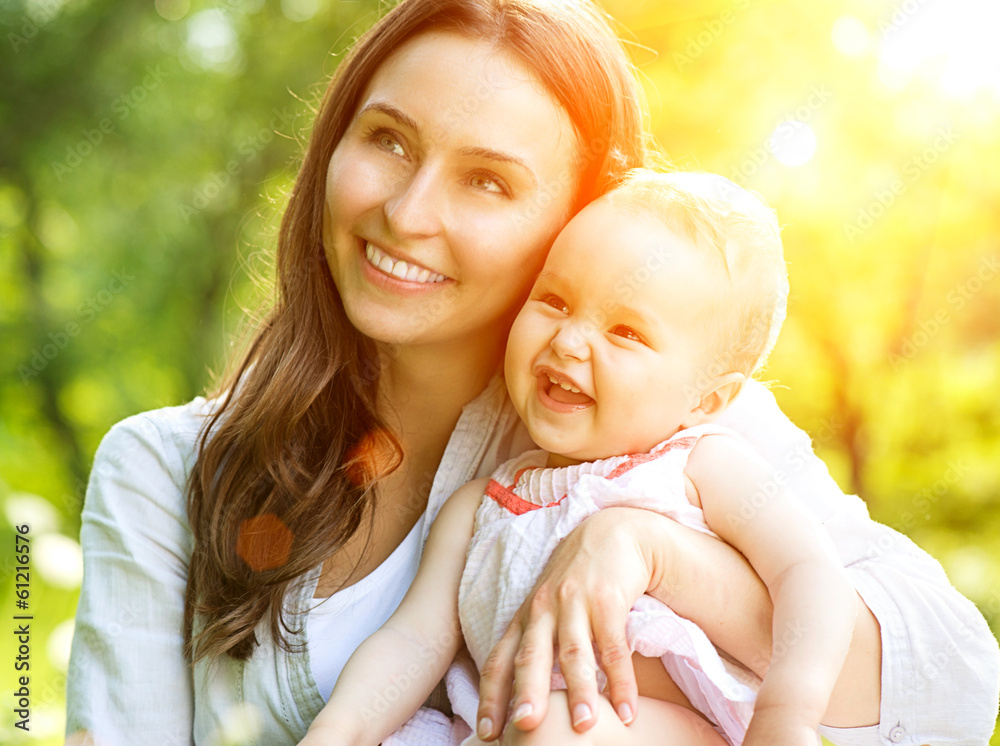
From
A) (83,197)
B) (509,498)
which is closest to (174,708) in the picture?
(509,498)

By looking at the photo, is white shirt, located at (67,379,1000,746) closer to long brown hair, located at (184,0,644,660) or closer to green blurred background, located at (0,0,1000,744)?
long brown hair, located at (184,0,644,660)

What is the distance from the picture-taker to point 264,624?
1.83m

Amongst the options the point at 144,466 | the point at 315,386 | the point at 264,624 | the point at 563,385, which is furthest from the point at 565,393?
the point at 144,466

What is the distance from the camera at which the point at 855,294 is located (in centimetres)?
547

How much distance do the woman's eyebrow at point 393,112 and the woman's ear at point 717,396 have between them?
80 centimetres

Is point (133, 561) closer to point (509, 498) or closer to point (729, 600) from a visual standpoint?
point (509, 498)

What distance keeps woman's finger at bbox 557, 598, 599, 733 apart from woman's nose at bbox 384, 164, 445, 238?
82cm

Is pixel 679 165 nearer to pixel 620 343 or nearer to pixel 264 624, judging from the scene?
pixel 620 343

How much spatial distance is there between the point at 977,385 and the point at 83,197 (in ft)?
22.5

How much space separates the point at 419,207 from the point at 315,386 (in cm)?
51

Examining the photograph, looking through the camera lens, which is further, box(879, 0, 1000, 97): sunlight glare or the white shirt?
box(879, 0, 1000, 97): sunlight glare

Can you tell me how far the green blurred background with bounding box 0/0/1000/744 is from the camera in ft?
16.4

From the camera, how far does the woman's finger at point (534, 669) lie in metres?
1.29

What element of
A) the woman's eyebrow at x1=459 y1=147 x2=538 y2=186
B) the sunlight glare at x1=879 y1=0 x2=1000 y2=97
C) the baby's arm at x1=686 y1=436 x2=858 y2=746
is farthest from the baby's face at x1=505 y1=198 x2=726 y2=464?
the sunlight glare at x1=879 y1=0 x2=1000 y2=97
